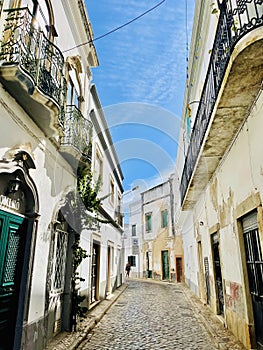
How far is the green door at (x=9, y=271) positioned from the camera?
13.2 ft

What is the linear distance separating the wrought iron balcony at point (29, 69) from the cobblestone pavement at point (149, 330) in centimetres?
444

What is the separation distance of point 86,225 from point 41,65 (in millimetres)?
4054

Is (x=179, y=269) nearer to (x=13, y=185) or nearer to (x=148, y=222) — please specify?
(x=148, y=222)

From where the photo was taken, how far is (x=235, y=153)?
18.5 feet

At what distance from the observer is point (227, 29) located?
13.9 feet

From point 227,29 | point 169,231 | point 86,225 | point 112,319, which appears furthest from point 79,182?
point 169,231

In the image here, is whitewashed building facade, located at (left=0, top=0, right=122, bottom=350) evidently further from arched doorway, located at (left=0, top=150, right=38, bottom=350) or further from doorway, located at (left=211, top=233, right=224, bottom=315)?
doorway, located at (left=211, top=233, right=224, bottom=315)

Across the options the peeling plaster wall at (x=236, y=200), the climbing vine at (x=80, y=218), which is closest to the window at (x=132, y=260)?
the peeling plaster wall at (x=236, y=200)

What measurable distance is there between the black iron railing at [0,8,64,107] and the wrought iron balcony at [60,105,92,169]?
1.24 m

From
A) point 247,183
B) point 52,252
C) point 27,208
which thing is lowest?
point 52,252

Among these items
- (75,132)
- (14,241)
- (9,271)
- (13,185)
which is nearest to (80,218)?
(75,132)

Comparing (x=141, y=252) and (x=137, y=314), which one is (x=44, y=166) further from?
(x=141, y=252)

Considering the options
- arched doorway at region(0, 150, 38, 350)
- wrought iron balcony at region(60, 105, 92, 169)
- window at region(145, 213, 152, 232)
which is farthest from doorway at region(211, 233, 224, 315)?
window at region(145, 213, 152, 232)

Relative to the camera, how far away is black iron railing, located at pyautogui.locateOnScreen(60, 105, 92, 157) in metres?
6.38
